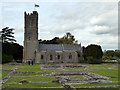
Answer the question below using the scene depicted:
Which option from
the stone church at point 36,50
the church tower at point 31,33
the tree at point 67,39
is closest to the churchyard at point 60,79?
the stone church at point 36,50

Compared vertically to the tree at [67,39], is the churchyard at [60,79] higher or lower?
lower

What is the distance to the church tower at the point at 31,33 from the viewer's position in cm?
5909

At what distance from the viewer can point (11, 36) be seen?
6247 cm

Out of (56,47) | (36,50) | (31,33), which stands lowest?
(36,50)

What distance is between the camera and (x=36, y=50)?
5859 centimetres

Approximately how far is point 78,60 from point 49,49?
1099 cm

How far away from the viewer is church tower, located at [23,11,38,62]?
59.1 meters

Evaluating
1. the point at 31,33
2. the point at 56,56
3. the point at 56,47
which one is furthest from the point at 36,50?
the point at 56,47

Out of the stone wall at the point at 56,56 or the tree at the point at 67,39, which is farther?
the tree at the point at 67,39

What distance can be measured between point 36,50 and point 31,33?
20.1ft

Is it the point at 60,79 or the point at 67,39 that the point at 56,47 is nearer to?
the point at 67,39

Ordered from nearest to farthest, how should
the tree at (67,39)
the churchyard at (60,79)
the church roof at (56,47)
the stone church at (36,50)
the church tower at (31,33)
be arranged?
the churchyard at (60,79)
the stone church at (36,50)
the church tower at (31,33)
the church roof at (56,47)
the tree at (67,39)

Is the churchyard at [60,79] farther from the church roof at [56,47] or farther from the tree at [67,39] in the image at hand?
the tree at [67,39]

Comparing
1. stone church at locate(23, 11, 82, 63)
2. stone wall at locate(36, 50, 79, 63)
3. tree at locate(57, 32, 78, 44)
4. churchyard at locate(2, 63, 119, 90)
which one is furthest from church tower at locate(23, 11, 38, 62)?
churchyard at locate(2, 63, 119, 90)
